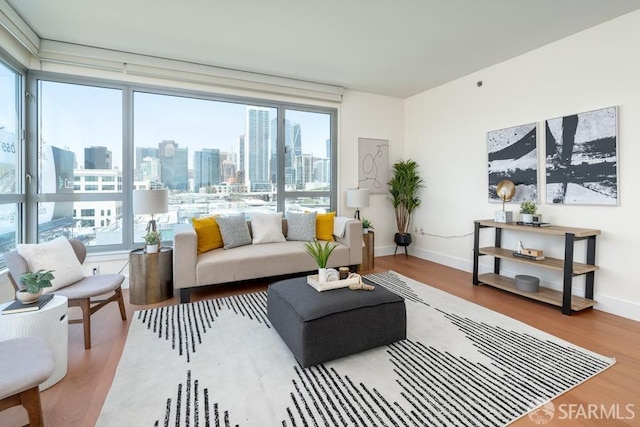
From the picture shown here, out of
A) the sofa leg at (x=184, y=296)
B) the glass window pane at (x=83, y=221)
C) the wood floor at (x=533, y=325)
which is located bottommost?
the wood floor at (x=533, y=325)

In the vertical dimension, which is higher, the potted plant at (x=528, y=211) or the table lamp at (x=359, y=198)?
the table lamp at (x=359, y=198)

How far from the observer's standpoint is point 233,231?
3754mm

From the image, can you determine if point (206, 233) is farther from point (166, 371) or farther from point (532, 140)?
point (532, 140)

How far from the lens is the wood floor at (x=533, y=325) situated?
1588 millimetres

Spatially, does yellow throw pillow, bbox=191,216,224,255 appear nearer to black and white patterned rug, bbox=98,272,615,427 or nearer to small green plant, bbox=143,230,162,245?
small green plant, bbox=143,230,162,245

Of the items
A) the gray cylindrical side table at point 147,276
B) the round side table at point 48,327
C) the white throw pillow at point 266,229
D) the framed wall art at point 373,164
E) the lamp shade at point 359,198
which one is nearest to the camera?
the round side table at point 48,327

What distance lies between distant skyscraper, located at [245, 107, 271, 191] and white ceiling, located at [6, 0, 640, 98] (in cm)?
71

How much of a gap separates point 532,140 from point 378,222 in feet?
8.39

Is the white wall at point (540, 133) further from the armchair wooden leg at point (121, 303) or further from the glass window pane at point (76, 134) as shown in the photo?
the glass window pane at point (76, 134)

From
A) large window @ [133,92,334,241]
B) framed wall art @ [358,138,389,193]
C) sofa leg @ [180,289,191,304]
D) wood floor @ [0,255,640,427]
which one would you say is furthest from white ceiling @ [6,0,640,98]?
wood floor @ [0,255,640,427]

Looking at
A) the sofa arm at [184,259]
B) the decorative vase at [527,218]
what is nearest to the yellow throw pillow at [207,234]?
the sofa arm at [184,259]

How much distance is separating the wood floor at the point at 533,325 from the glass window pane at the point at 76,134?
63.3 inches

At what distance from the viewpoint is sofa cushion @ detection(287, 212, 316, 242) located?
13.8 ft

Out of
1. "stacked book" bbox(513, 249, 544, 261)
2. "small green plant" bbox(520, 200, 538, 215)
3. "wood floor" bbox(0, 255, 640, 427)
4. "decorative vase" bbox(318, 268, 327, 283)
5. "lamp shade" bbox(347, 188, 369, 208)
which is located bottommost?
"wood floor" bbox(0, 255, 640, 427)
